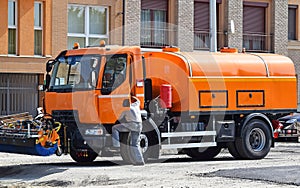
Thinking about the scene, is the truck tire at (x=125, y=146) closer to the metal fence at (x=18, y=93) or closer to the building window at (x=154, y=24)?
the metal fence at (x=18, y=93)

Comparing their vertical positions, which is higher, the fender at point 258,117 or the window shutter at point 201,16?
the window shutter at point 201,16

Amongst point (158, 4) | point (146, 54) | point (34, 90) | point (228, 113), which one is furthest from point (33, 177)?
point (158, 4)

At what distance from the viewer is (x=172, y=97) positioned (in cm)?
2108

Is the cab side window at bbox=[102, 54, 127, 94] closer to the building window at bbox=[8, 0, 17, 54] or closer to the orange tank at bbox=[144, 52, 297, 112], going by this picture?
the orange tank at bbox=[144, 52, 297, 112]

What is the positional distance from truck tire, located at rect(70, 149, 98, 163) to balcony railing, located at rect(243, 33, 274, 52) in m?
19.2

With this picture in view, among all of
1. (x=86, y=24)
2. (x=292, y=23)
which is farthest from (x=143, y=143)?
(x=292, y=23)

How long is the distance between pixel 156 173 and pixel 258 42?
2274 centimetres

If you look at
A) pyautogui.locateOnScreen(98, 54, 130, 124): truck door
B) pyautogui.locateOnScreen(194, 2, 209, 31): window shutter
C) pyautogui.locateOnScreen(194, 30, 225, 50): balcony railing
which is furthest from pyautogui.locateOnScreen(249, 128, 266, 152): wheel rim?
pyautogui.locateOnScreen(194, 2, 209, 31): window shutter

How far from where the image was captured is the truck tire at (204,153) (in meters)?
22.9

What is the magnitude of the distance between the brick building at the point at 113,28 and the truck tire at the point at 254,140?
12690 millimetres

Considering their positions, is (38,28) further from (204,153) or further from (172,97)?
(172,97)

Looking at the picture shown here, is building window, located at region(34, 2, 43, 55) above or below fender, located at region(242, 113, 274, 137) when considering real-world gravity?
above

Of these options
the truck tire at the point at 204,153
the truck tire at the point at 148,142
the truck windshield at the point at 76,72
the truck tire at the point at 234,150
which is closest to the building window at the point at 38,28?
the truck tire at the point at 204,153

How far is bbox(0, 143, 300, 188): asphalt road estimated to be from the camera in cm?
1611
